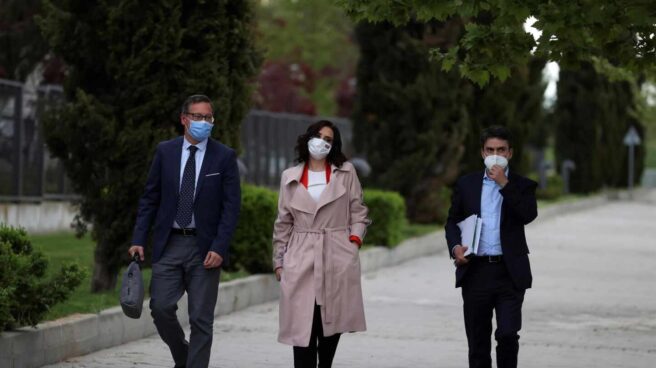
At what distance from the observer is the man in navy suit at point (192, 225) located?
8.98 m

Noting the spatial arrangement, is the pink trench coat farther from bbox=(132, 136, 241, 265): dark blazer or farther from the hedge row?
the hedge row

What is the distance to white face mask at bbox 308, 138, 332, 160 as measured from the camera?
8.97m

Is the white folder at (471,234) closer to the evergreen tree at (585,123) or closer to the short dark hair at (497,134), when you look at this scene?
the short dark hair at (497,134)

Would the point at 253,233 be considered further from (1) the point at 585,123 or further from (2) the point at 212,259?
(1) the point at 585,123

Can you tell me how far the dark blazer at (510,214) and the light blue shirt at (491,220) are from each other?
4 cm

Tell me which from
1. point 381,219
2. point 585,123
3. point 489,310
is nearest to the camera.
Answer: point 489,310

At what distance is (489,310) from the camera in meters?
8.88

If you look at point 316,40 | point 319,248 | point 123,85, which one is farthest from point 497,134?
point 316,40

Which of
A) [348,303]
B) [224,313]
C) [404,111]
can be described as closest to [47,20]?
[224,313]

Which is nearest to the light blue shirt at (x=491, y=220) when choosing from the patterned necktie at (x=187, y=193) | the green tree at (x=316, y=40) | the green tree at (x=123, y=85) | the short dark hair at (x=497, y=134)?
the short dark hair at (x=497, y=134)

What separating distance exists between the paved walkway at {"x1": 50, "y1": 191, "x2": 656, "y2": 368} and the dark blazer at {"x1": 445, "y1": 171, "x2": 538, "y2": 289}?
2376 mm

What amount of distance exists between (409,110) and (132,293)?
17269mm

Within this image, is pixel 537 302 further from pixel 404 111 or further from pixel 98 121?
pixel 404 111

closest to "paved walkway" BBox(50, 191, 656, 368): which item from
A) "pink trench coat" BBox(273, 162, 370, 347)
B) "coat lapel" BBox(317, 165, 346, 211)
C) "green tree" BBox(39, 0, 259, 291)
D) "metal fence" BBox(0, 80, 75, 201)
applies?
"green tree" BBox(39, 0, 259, 291)
